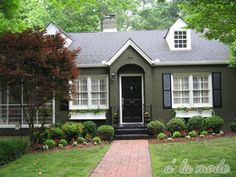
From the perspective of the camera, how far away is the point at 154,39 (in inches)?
779

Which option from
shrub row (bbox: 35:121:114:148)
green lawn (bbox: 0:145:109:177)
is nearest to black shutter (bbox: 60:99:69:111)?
shrub row (bbox: 35:121:114:148)

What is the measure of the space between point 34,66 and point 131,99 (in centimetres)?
623

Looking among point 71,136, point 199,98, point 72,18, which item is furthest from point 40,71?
point 72,18

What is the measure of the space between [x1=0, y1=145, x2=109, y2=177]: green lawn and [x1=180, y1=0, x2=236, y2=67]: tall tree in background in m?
5.08

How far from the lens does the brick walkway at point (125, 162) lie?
335 inches

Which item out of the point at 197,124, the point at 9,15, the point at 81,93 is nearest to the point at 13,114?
the point at 81,93

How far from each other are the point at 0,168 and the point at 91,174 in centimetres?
313

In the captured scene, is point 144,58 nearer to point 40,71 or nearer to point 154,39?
point 154,39

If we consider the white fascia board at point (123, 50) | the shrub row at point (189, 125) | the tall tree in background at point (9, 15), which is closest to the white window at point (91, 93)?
the white fascia board at point (123, 50)

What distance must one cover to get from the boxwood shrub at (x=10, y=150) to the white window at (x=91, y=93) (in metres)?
5.73

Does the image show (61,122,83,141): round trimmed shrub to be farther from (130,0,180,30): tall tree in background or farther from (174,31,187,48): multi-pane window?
(130,0,180,30): tall tree in background

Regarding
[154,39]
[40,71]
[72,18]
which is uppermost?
[72,18]

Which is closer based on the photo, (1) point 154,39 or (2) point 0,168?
(2) point 0,168

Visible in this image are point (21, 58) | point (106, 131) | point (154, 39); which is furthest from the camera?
point (154, 39)
